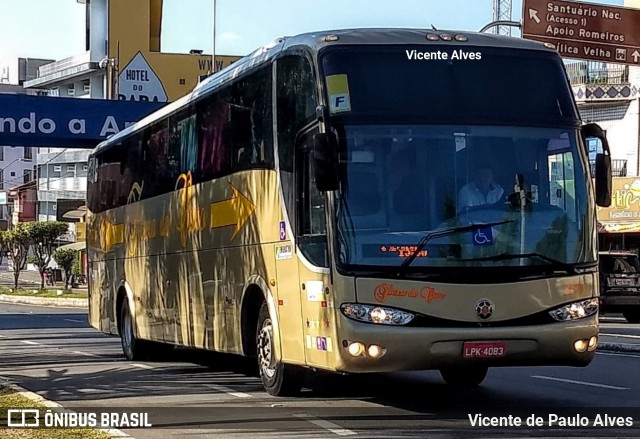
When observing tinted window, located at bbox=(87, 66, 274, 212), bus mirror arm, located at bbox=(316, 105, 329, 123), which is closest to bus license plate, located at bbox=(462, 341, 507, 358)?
bus mirror arm, located at bbox=(316, 105, 329, 123)

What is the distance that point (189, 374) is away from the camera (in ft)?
51.4

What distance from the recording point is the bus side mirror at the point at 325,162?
10039mm

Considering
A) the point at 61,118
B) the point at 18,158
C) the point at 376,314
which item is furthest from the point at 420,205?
the point at 18,158

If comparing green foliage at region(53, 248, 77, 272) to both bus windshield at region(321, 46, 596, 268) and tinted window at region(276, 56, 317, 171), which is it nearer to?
tinted window at region(276, 56, 317, 171)

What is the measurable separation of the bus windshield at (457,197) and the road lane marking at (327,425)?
1.46 meters

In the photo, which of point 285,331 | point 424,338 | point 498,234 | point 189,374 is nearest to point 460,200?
point 498,234

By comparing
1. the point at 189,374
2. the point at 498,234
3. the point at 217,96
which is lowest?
the point at 189,374

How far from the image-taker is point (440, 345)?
1005 cm

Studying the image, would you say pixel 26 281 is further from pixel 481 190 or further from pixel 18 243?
pixel 481 190

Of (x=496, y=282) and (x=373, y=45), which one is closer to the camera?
(x=496, y=282)

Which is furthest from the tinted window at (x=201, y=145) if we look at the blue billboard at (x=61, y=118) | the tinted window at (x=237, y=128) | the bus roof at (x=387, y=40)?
the blue billboard at (x=61, y=118)

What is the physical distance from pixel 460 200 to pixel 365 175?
0.89m

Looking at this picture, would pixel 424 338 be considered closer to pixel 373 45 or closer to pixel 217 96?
pixel 373 45

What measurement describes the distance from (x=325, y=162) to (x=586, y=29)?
16730 mm
